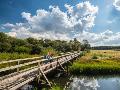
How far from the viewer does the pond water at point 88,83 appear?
88.9ft

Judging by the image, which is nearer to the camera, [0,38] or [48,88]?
[48,88]

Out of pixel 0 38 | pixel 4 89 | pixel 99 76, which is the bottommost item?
pixel 99 76

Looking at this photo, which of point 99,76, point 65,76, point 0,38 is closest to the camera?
point 65,76

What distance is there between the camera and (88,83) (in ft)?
101

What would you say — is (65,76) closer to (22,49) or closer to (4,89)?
(4,89)

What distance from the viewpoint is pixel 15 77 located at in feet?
45.7

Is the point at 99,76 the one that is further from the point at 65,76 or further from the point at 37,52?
the point at 37,52

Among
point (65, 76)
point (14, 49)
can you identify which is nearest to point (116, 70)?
point (65, 76)

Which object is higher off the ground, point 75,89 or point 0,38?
point 0,38

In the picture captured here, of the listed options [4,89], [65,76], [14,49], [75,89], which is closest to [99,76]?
[65,76]

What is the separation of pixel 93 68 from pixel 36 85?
22.1 m

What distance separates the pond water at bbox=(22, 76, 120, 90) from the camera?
27109 millimetres

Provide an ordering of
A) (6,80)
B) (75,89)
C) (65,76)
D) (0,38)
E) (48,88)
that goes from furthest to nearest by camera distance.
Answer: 1. (0,38)
2. (65,76)
3. (75,89)
4. (48,88)
5. (6,80)

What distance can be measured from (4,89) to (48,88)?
7982 mm
